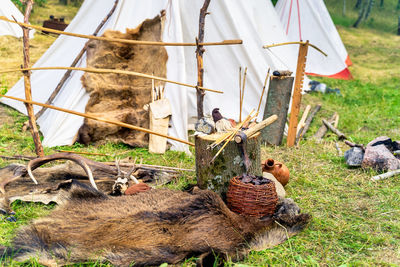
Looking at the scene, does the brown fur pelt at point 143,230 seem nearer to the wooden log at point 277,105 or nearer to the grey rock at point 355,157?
the grey rock at point 355,157

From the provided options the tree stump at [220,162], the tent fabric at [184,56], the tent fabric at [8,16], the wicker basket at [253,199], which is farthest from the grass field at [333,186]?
the tent fabric at [8,16]

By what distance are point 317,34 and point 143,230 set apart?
8.04 meters

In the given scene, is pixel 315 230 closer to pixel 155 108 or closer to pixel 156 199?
pixel 156 199

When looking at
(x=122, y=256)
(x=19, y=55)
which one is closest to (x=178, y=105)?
(x=122, y=256)

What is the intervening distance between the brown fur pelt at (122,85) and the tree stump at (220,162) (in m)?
1.57

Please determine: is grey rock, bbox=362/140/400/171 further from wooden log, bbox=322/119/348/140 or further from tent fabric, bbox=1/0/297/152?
tent fabric, bbox=1/0/297/152

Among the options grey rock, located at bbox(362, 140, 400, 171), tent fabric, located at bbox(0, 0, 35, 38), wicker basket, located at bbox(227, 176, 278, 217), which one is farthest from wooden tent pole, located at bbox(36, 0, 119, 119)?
tent fabric, located at bbox(0, 0, 35, 38)

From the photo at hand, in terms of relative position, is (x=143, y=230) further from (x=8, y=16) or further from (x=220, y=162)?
(x=8, y=16)

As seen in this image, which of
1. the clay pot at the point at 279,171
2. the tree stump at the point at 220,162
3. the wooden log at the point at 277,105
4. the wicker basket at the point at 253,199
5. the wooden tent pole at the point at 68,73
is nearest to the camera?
the wicker basket at the point at 253,199

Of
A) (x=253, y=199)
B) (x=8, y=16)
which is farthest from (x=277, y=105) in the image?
(x=8, y=16)

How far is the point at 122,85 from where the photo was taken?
199 inches

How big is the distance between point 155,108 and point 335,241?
2692 mm

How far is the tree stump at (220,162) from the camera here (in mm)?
3279

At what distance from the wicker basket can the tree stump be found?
0.96 feet
